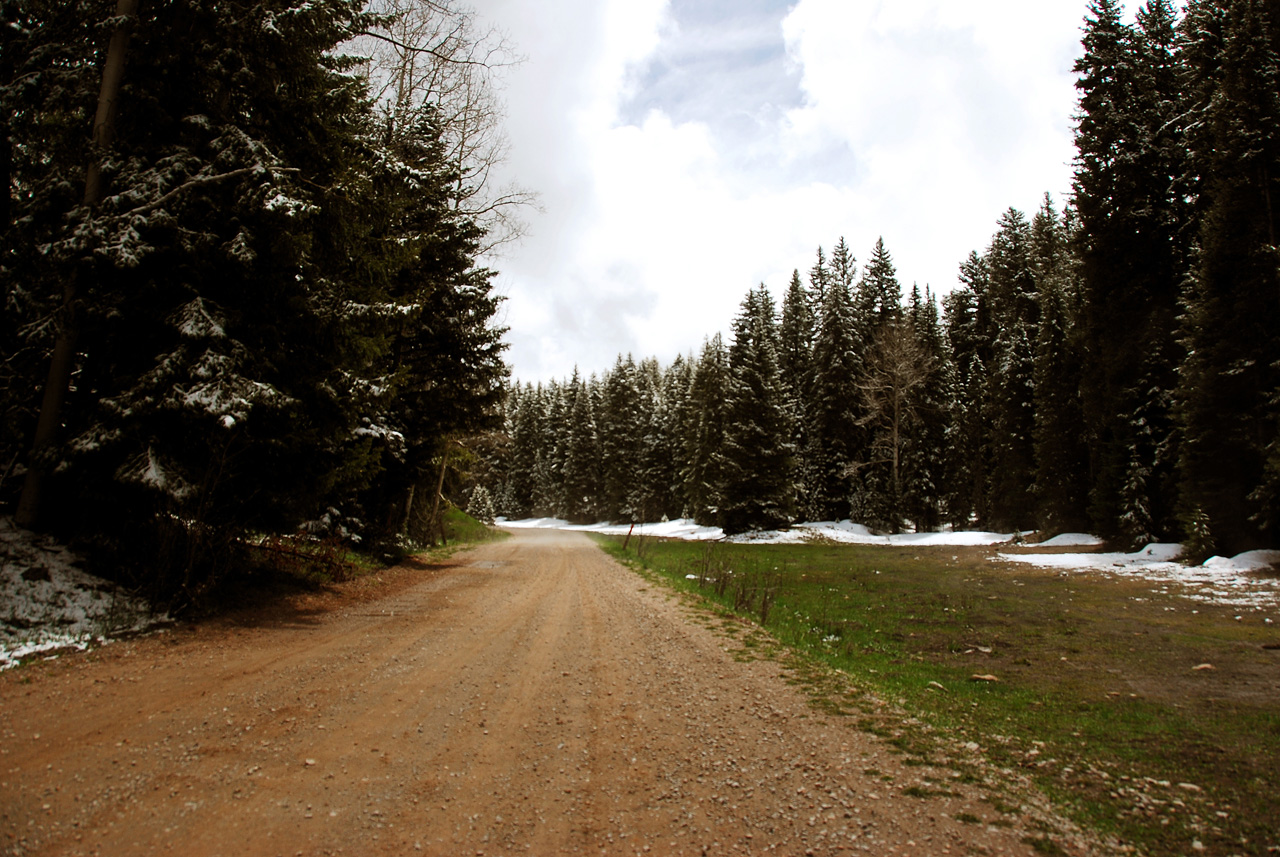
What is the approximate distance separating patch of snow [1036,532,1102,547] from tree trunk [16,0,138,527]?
3171 cm

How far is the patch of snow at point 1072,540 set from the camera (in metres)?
26.1

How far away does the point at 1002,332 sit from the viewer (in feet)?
131

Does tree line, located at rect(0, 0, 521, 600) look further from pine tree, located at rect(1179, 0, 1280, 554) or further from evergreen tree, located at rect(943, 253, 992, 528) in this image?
evergreen tree, located at rect(943, 253, 992, 528)

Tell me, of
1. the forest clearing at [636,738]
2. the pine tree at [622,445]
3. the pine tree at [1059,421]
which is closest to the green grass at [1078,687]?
the forest clearing at [636,738]

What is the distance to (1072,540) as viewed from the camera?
2736 centimetres

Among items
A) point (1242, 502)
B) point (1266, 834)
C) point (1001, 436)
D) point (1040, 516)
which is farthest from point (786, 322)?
point (1266, 834)

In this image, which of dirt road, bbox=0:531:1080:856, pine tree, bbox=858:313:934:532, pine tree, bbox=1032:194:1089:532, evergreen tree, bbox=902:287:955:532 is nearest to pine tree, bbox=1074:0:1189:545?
pine tree, bbox=1032:194:1089:532

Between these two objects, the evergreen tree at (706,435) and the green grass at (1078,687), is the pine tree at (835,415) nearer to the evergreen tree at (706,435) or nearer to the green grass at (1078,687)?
the evergreen tree at (706,435)

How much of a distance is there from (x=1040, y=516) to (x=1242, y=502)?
17.4 m

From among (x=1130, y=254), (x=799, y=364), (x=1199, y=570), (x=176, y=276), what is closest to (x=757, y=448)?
(x=799, y=364)

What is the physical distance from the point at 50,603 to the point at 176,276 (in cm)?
430

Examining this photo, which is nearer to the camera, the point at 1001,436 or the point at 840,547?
the point at 840,547

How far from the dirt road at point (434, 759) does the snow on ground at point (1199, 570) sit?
1080 centimetres

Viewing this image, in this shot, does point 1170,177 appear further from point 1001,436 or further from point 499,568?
point 499,568
